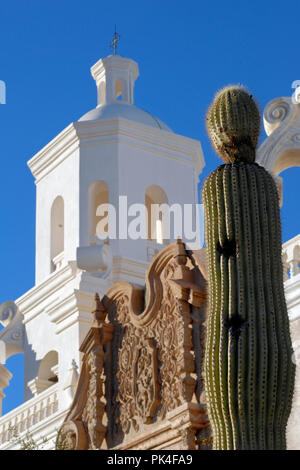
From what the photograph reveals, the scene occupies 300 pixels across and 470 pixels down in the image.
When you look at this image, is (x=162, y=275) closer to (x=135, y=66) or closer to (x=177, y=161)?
(x=177, y=161)

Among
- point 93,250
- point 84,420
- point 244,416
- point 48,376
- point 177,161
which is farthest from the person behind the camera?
point 177,161

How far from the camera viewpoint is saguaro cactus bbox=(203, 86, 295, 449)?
887 centimetres

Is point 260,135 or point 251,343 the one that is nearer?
point 251,343

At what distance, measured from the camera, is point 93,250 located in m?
19.2

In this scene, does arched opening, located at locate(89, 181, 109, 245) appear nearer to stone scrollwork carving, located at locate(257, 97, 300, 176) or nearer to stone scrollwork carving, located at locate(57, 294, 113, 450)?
stone scrollwork carving, located at locate(257, 97, 300, 176)

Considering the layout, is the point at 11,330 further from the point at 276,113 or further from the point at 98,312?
the point at 276,113

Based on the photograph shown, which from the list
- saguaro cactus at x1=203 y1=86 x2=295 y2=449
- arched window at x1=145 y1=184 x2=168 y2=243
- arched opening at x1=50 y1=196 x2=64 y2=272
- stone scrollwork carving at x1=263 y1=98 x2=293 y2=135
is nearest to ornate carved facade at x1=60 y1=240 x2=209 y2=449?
saguaro cactus at x1=203 y1=86 x2=295 y2=449

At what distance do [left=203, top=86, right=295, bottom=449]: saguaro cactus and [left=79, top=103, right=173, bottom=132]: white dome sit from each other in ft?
48.2

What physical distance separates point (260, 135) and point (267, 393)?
263cm

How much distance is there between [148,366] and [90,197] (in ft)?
37.7

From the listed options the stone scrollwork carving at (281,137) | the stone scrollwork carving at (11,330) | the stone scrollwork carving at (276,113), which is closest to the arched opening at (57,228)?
the stone scrollwork carving at (11,330)

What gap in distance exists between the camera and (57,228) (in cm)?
2516

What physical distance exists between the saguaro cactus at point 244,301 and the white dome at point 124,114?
14.7m
